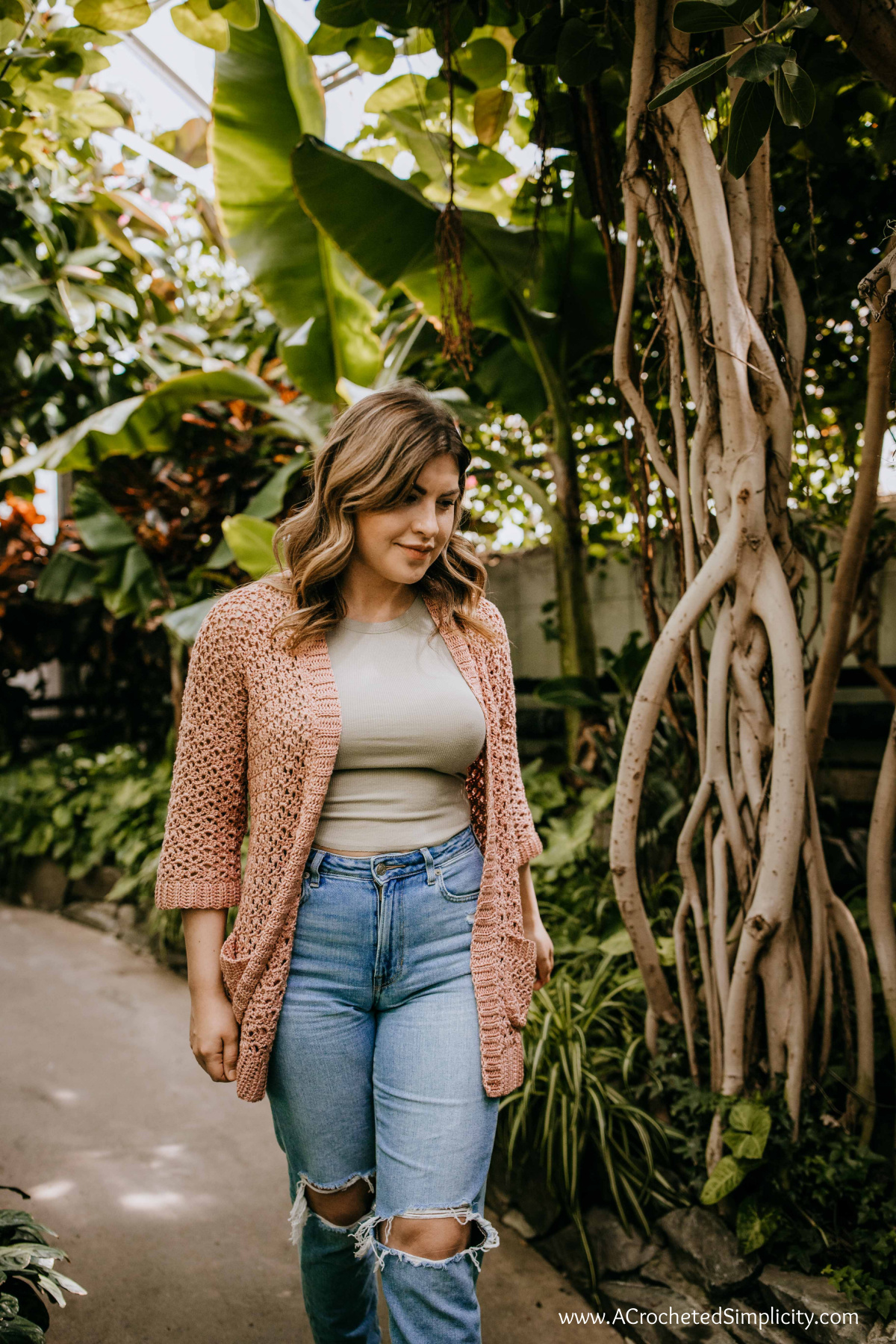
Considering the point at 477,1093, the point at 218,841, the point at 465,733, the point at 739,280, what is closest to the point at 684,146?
the point at 739,280

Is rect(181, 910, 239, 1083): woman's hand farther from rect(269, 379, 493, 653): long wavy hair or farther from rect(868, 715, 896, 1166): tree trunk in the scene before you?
rect(868, 715, 896, 1166): tree trunk

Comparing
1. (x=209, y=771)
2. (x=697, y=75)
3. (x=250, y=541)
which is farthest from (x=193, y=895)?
(x=250, y=541)

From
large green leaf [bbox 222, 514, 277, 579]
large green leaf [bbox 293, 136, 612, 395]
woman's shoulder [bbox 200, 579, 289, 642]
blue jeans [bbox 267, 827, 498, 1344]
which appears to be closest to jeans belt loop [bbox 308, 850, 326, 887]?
blue jeans [bbox 267, 827, 498, 1344]

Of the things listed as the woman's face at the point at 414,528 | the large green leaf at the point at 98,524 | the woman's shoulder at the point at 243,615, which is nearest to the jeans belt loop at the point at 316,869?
the woman's shoulder at the point at 243,615

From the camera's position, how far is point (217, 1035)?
150 centimetres

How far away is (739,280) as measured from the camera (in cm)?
208

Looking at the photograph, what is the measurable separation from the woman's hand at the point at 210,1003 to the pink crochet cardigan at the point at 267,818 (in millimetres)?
23

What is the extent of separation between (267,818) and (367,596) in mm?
450

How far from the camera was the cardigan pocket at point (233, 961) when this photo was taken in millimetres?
1488

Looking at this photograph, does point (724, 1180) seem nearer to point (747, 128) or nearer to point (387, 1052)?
point (387, 1052)

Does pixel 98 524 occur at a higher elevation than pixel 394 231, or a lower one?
lower

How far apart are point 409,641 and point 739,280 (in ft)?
4.15

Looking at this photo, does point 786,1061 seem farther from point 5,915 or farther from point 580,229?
point 5,915

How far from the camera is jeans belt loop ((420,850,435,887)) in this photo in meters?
1.48
